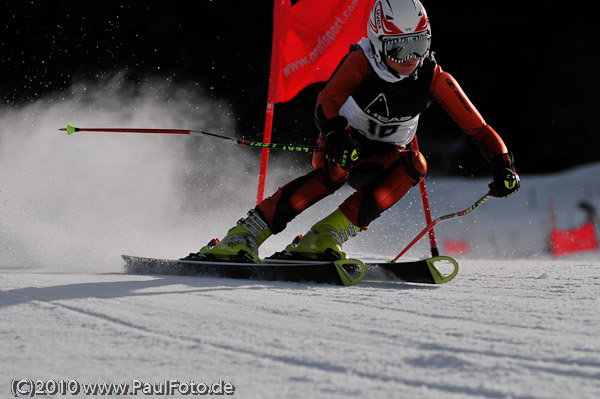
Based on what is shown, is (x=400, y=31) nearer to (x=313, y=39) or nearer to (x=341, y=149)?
(x=341, y=149)

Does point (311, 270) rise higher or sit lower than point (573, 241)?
lower

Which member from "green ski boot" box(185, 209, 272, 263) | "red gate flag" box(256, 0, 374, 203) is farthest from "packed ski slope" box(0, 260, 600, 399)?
"red gate flag" box(256, 0, 374, 203)

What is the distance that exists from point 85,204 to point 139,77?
20.5 feet

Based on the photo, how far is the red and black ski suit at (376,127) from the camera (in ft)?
8.44

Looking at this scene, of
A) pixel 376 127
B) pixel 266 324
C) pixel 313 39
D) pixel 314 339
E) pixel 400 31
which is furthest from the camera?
pixel 313 39

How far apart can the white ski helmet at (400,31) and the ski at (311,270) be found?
0.77 meters

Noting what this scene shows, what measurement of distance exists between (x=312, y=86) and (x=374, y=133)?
9452 mm

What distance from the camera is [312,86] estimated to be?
39.4 ft

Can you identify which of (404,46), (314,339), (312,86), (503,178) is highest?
(312,86)

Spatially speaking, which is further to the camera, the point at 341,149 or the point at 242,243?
the point at 242,243

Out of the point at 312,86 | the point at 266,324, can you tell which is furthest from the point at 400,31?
the point at 312,86

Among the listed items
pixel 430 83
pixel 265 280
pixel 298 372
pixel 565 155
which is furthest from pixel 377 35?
pixel 565 155

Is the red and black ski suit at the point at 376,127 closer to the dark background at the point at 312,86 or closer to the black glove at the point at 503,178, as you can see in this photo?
the black glove at the point at 503,178

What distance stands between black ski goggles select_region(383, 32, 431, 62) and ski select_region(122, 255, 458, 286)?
75 cm
